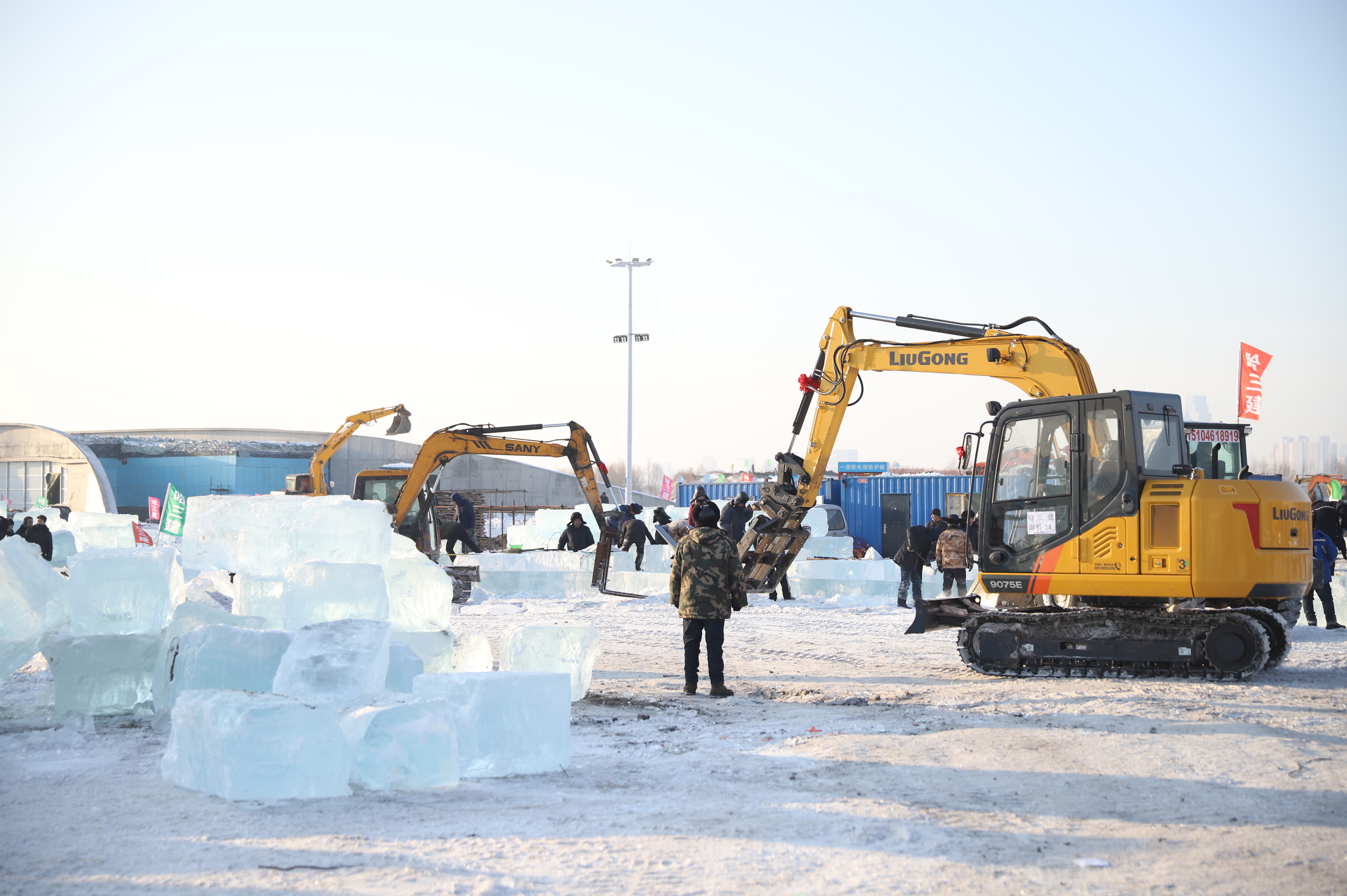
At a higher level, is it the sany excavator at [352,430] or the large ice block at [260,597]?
the sany excavator at [352,430]

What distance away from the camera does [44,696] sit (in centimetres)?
834

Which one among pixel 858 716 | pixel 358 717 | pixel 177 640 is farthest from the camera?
pixel 858 716

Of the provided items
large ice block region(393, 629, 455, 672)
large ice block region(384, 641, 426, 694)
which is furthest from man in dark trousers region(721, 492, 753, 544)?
large ice block region(384, 641, 426, 694)

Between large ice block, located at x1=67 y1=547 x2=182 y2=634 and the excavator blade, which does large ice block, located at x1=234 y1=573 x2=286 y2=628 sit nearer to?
large ice block, located at x1=67 y1=547 x2=182 y2=634

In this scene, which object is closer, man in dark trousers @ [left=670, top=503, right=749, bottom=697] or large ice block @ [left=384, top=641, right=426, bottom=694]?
large ice block @ [left=384, top=641, right=426, bottom=694]

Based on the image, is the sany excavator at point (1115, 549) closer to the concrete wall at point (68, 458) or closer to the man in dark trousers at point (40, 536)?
the man in dark trousers at point (40, 536)

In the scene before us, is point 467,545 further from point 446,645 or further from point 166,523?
point 446,645

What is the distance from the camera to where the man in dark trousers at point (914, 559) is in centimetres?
1530

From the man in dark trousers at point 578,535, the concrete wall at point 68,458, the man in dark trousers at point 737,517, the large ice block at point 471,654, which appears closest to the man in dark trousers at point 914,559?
the man in dark trousers at point 737,517

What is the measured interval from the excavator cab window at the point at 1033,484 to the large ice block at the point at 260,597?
6.41 meters

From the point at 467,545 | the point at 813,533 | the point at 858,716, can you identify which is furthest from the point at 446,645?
the point at 813,533

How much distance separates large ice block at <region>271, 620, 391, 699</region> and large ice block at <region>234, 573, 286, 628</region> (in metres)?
2.20

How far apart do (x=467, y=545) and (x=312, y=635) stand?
45.8 ft

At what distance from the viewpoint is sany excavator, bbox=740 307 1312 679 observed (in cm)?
872
